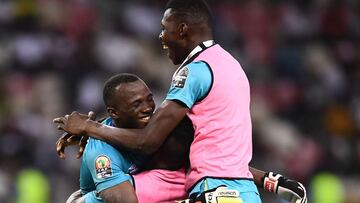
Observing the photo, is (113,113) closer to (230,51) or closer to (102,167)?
(102,167)

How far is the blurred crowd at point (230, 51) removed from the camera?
1203cm

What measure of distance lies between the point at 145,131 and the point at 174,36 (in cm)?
60

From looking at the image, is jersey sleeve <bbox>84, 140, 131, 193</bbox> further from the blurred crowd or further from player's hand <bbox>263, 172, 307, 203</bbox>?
the blurred crowd

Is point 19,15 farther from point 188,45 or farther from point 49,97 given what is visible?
point 188,45

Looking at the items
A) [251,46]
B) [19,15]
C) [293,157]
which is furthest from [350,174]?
[19,15]

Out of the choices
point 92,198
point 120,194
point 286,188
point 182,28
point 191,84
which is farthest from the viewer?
point 286,188

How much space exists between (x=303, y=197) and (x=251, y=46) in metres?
8.03

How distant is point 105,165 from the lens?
5.80m

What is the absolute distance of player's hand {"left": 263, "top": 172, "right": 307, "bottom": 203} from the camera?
20.0 ft

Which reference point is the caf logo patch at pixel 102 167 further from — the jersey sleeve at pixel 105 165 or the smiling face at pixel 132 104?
the smiling face at pixel 132 104

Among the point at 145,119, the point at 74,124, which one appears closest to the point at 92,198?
the point at 74,124

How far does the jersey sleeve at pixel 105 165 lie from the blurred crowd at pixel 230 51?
5.65 m

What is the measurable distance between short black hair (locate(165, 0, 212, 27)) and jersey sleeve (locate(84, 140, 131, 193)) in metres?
0.88

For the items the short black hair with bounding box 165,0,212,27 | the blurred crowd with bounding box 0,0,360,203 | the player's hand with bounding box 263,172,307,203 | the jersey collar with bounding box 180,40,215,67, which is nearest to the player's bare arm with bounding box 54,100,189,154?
the jersey collar with bounding box 180,40,215,67
